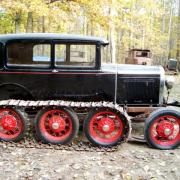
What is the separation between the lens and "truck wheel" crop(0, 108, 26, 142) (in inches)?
243

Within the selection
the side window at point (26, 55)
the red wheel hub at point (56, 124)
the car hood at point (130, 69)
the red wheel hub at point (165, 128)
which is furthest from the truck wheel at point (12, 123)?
the red wheel hub at point (165, 128)

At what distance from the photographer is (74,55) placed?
21.6 ft

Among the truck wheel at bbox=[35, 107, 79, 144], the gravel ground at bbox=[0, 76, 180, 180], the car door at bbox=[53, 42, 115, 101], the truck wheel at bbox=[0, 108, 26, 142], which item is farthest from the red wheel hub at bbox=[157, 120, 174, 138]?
the truck wheel at bbox=[0, 108, 26, 142]

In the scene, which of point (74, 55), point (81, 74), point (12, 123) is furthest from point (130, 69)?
point (12, 123)

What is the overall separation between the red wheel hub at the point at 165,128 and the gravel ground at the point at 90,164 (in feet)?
1.22

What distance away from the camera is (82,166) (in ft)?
17.2

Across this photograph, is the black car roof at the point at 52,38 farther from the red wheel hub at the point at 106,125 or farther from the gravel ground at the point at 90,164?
the gravel ground at the point at 90,164

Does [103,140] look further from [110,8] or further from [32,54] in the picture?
[110,8]

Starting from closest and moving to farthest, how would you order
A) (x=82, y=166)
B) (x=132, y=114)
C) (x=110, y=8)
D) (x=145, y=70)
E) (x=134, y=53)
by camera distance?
(x=82, y=166) < (x=145, y=70) < (x=132, y=114) < (x=110, y=8) < (x=134, y=53)

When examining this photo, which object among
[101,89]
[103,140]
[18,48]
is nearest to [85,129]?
[103,140]

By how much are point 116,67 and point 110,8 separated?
1157 centimetres

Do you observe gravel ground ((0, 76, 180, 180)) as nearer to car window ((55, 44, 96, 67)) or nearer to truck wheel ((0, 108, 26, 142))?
truck wheel ((0, 108, 26, 142))

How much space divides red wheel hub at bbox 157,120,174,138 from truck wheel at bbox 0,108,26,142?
2823 millimetres

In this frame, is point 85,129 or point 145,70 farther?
point 145,70
